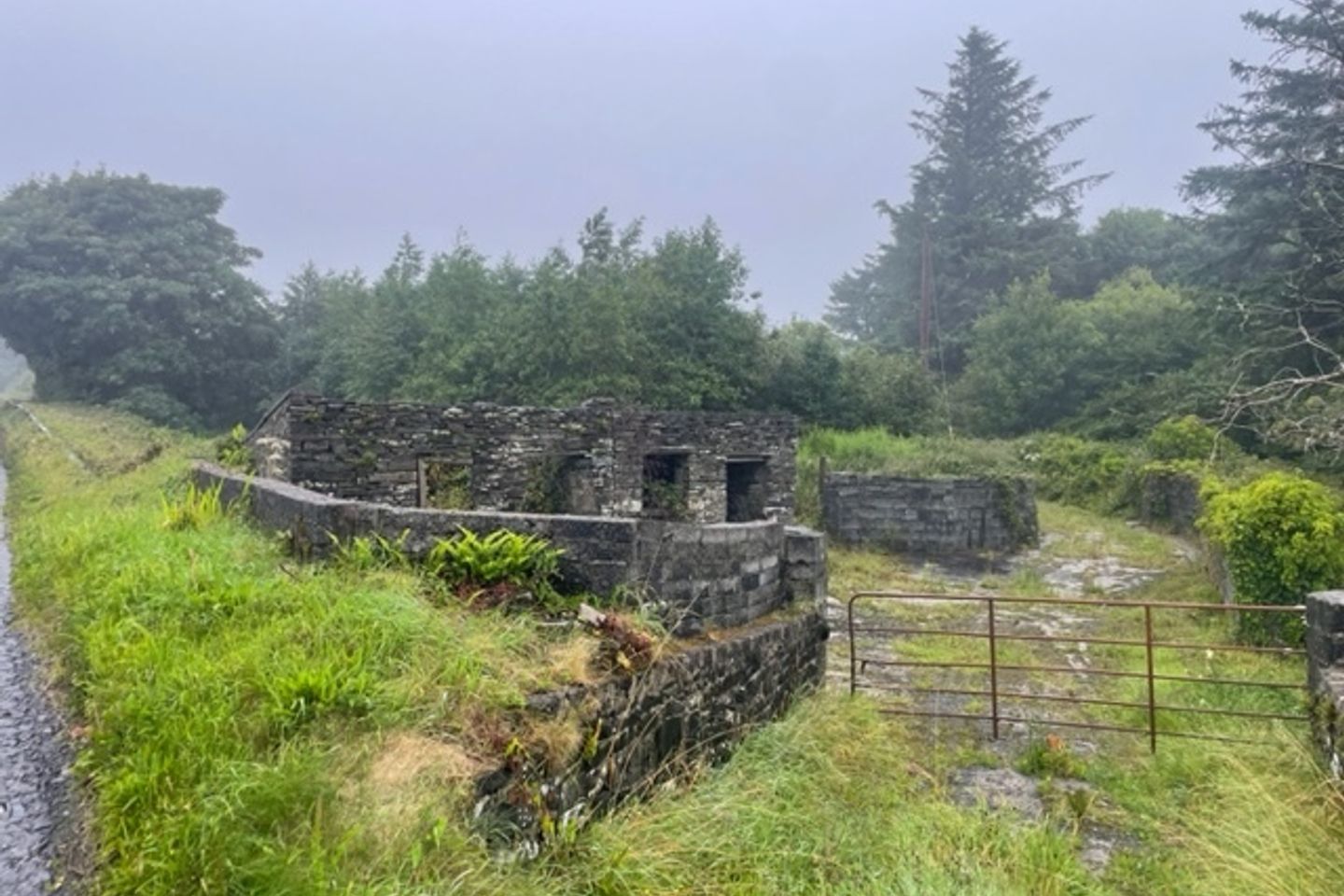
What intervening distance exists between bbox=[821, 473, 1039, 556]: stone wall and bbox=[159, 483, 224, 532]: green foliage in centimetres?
1033

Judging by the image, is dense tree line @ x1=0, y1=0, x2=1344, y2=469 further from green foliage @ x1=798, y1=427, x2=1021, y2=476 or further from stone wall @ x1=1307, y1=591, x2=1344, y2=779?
stone wall @ x1=1307, y1=591, x2=1344, y2=779

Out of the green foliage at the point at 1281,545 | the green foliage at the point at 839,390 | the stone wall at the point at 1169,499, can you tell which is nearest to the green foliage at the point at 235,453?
the green foliage at the point at 1281,545

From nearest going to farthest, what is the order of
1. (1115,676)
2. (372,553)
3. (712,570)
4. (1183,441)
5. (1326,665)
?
(372,553) < (1326,665) < (712,570) < (1115,676) < (1183,441)

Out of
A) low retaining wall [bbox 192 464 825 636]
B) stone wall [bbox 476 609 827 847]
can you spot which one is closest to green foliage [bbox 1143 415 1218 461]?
stone wall [bbox 476 609 827 847]

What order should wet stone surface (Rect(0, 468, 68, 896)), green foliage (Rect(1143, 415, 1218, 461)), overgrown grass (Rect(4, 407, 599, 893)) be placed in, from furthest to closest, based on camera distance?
green foliage (Rect(1143, 415, 1218, 461))
wet stone surface (Rect(0, 468, 68, 896))
overgrown grass (Rect(4, 407, 599, 893))

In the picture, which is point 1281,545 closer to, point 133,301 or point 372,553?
point 372,553

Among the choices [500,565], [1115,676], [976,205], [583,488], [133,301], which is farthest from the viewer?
[976,205]

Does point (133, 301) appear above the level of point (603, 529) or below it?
above

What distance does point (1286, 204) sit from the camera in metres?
19.4

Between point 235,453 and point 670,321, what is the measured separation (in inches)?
500

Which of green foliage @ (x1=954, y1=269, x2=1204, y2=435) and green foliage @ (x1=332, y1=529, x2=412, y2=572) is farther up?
green foliage @ (x1=954, y1=269, x2=1204, y2=435)

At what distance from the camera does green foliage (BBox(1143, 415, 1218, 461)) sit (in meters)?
16.2

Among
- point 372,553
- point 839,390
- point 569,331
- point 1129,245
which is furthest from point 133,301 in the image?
point 1129,245

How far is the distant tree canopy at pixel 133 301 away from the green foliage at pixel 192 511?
19154mm
